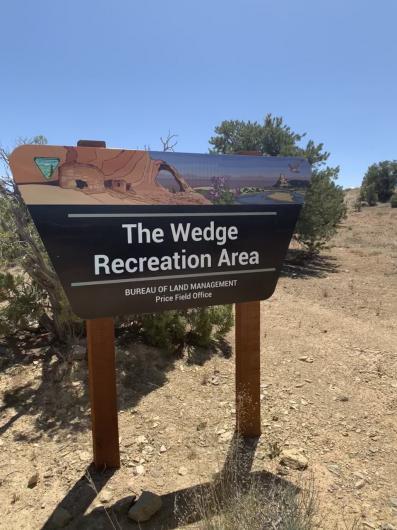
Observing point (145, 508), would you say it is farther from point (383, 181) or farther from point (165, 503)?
point (383, 181)

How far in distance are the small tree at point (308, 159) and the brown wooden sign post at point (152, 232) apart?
11.1 meters

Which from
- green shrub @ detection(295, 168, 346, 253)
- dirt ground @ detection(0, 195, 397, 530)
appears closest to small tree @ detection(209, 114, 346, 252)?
green shrub @ detection(295, 168, 346, 253)

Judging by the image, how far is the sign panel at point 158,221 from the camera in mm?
2445

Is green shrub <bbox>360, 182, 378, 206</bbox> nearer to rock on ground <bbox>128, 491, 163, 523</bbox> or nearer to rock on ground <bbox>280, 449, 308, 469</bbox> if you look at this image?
rock on ground <bbox>280, 449, 308, 469</bbox>

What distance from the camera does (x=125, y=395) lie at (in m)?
4.07

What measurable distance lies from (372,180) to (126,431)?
44.9 metres

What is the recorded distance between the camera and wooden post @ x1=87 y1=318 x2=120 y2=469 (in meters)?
2.79

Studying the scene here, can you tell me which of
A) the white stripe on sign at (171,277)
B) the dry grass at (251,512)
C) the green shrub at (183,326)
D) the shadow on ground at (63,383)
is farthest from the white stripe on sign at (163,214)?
the green shrub at (183,326)

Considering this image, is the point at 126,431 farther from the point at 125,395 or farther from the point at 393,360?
the point at 393,360

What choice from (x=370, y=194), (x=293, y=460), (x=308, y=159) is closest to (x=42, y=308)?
(x=293, y=460)

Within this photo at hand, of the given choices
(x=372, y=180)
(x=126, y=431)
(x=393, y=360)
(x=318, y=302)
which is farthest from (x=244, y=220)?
(x=372, y=180)

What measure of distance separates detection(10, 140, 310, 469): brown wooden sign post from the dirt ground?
357 millimetres

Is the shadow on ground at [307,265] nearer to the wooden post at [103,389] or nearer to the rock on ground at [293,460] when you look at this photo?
the rock on ground at [293,460]

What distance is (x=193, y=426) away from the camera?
3.58 meters
